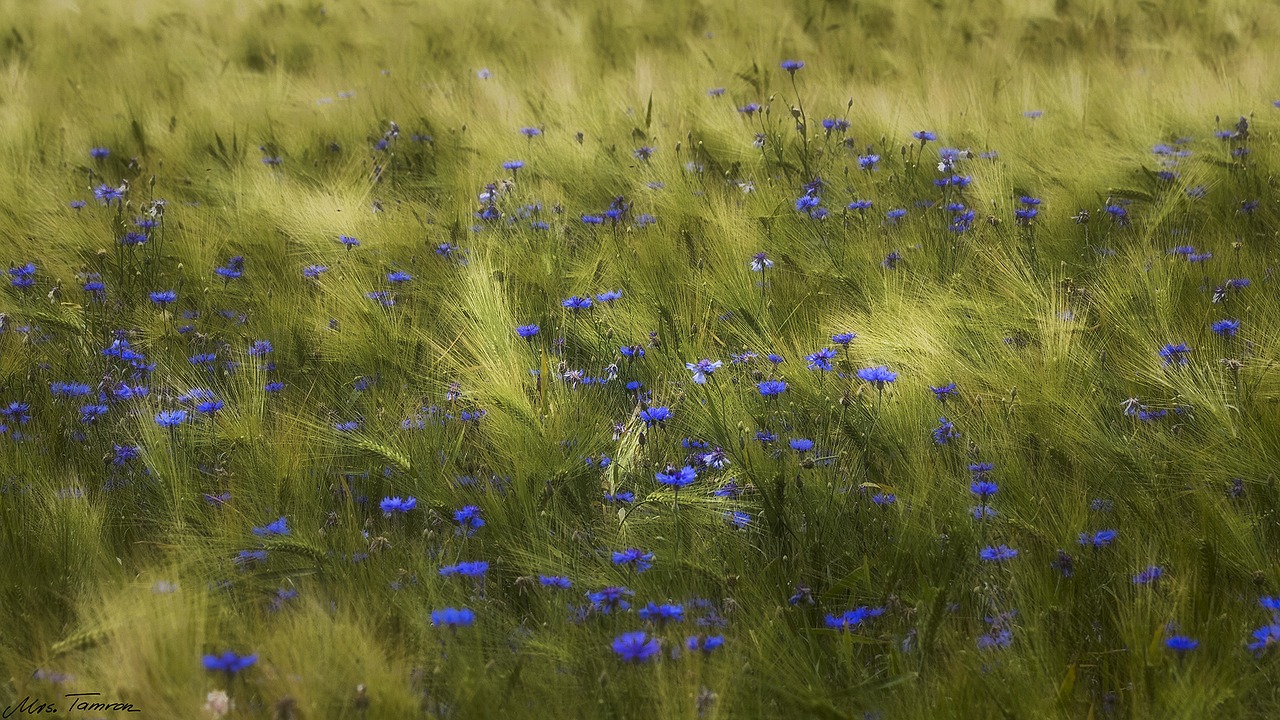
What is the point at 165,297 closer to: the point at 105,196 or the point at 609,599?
the point at 105,196

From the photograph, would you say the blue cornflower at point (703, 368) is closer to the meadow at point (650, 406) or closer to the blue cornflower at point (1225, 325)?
the meadow at point (650, 406)

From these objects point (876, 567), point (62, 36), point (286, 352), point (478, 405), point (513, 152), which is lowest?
point (876, 567)

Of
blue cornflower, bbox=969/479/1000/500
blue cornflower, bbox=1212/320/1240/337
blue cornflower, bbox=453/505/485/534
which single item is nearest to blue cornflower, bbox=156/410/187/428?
blue cornflower, bbox=453/505/485/534

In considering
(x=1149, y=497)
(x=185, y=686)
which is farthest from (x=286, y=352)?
(x=1149, y=497)

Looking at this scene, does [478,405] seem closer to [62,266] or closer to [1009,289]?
[1009,289]

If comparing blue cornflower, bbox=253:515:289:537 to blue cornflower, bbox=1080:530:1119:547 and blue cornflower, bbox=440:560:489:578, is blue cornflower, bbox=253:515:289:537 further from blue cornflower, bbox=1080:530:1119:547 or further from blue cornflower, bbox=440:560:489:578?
blue cornflower, bbox=1080:530:1119:547

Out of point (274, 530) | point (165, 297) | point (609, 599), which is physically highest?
point (165, 297)

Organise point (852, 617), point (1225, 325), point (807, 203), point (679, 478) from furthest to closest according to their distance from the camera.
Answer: point (807, 203) → point (1225, 325) → point (679, 478) → point (852, 617)

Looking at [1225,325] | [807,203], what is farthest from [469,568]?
[807,203]
